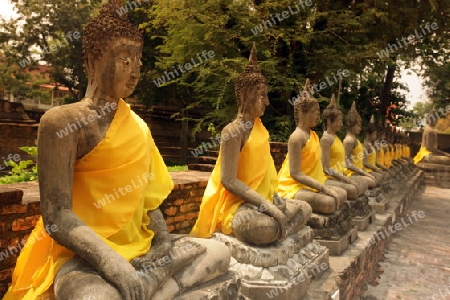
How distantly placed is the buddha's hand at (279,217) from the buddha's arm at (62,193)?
1637 millimetres

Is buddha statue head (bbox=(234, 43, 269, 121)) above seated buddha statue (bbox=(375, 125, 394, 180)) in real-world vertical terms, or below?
above

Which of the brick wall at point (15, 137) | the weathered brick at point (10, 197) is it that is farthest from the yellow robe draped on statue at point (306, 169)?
the brick wall at point (15, 137)

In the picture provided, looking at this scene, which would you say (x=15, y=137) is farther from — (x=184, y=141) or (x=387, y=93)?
(x=387, y=93)

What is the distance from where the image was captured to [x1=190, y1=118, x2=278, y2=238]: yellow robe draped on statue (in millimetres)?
3646

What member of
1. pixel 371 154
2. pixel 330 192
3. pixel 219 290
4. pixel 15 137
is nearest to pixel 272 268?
pixel 219 290

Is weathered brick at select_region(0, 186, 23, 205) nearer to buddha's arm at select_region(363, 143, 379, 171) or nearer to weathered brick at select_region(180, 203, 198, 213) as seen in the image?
weathered brick at select_region(180, 203, 198, 213)

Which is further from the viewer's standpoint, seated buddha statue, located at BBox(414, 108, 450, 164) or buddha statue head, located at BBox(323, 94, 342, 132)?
seated buddha statue, located at BBox(414, 108, 450, 164)

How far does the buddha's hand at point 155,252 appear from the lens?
225 centimetres

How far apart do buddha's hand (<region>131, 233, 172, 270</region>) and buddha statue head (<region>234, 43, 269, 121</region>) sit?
1.56 m

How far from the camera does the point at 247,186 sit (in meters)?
3.57

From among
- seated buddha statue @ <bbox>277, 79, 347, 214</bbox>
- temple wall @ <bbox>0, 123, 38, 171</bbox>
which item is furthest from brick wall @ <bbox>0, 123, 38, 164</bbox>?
seated buddha statue @ <bbox>277, 79, 347, 214</bbox>

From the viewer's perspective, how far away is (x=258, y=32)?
9820 mm

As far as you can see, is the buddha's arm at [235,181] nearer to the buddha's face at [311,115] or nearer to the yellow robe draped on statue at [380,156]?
the buddha's face at [311,115]

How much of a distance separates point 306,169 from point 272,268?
1914 mm
